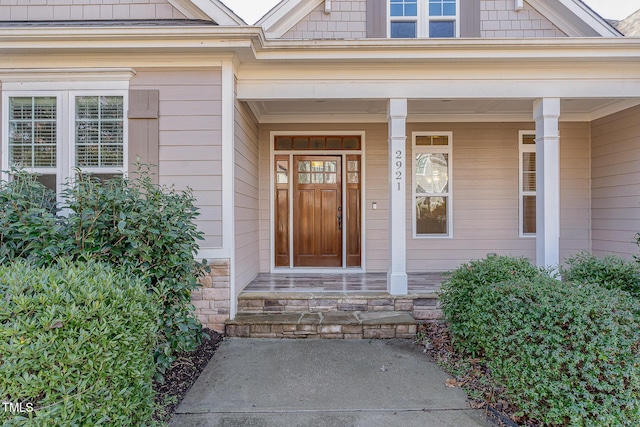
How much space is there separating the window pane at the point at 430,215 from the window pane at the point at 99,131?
438cm

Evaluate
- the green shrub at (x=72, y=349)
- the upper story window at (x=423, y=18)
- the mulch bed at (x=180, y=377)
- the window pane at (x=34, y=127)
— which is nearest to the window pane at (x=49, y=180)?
the window pane at (x=34, y=127)

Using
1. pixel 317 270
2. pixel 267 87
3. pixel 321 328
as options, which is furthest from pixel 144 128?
pixel 317 270

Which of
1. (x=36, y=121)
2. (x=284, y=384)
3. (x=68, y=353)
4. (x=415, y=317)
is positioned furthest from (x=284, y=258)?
(x=68, y=353)

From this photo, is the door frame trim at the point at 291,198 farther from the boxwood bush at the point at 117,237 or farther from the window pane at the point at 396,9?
the boxwood bush at the point at 117,237

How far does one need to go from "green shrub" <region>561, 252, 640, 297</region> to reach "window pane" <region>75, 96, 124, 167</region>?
4796mm

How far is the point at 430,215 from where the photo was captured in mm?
5875

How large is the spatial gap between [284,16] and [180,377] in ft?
A: 14.9

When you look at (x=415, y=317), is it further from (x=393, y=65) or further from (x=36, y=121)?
(x=36, y=121)

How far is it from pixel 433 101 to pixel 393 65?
2.60 ft

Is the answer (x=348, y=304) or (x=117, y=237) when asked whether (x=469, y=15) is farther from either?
(x=117, y=237)

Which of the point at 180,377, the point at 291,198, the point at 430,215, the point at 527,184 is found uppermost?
the point at 527,184

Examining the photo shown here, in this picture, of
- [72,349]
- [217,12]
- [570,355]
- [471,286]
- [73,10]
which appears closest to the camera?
[72,349]

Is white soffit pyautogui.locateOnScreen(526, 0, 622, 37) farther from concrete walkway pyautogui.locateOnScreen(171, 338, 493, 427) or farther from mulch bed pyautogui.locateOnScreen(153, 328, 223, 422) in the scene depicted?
mulch bed pyautogui.locateOnScreen(153, 328, 223, 422)

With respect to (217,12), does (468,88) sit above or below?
below
